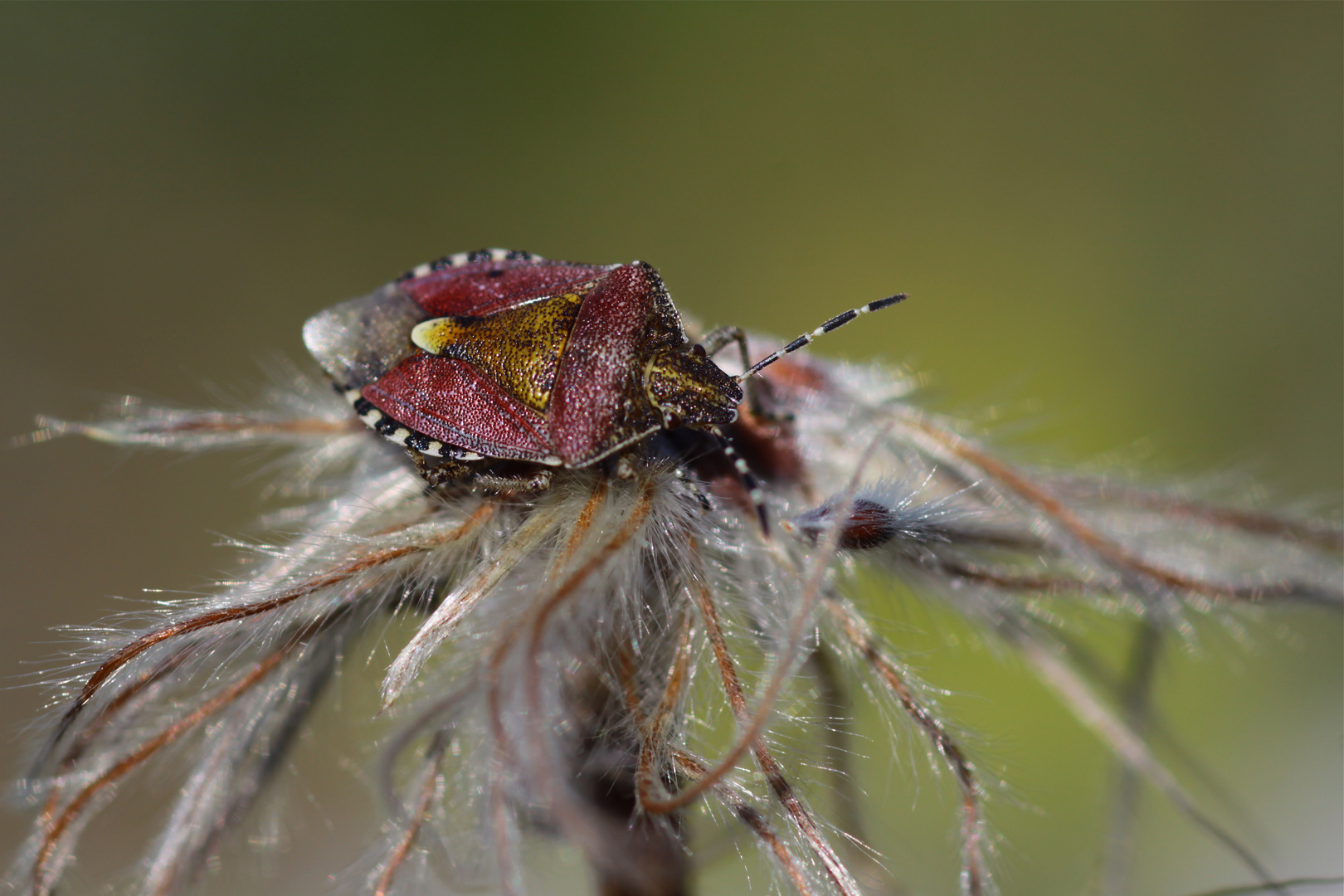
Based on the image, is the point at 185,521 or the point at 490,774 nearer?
the point at 490,774

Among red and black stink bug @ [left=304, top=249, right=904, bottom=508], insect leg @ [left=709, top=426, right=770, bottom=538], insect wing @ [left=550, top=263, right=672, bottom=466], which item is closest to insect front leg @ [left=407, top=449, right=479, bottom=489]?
red and black stink bug @ [left=304, top=249, right=904, bottom=508]

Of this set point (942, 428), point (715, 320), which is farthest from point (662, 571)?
point (715, 320)

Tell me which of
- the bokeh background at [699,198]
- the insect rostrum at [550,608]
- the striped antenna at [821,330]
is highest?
the bokeh background at [699,198]

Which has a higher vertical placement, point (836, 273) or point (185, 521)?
point (836, 273)

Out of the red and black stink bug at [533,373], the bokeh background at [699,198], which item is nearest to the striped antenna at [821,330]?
the red and black stink bug at [533,373]

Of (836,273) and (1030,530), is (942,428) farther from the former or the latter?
(836,273)

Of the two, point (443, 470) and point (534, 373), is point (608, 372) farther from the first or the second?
point (443, 470)

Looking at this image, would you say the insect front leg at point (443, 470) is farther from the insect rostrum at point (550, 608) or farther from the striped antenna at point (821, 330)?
the striped antenna at point (821, 330)

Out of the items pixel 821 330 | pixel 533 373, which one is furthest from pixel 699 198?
pixel 533 373
